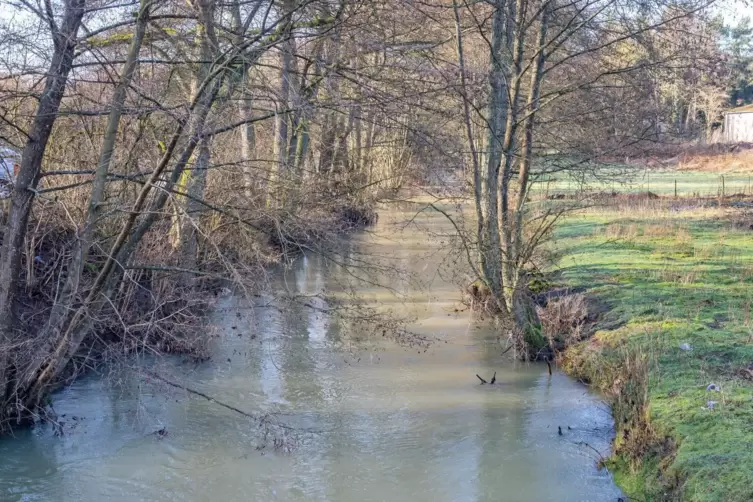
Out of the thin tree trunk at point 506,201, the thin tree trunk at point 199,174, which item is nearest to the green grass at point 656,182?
the thin tree trunk at point 506,201

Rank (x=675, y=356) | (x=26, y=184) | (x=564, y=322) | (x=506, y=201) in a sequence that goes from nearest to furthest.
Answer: (x=26, y=184) < (x=675, y=356) < (x=564, y=322) < (x=506, y=201)

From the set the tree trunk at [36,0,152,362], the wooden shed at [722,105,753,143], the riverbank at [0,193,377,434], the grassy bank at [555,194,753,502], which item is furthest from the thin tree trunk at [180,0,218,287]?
the wooden shed at [722,105,753,143]

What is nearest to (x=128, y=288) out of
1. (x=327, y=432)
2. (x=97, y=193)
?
(x=97, y=193)

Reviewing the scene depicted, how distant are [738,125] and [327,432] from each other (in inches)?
2163

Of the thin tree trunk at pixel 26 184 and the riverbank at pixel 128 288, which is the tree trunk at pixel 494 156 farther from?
the thin tree trunk at pixel 26 184

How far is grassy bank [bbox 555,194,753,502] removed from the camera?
595cm

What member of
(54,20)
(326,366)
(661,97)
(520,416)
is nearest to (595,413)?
(520,416)

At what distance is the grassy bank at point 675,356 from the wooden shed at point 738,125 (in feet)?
135

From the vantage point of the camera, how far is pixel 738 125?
5453 centimetres

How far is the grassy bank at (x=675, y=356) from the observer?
595 cm

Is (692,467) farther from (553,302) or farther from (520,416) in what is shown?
(553,302)

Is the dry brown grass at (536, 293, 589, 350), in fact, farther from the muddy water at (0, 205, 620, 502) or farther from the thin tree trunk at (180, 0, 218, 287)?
the thin tree trunk at (180, 0, 218, 287)

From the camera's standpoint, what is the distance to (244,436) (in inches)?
314

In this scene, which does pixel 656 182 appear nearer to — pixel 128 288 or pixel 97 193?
pixel 128 288
